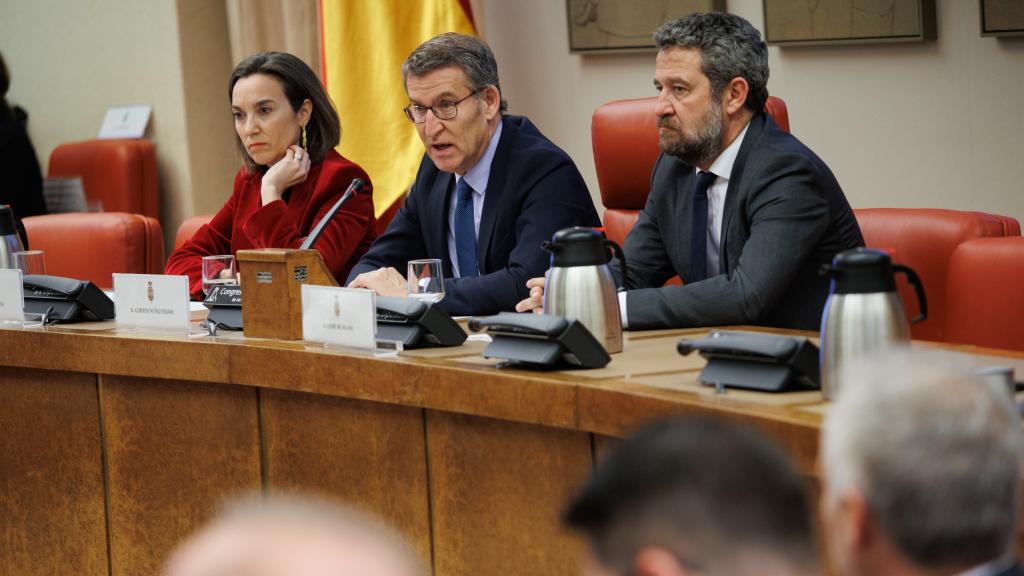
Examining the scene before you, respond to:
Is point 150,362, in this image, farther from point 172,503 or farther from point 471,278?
point 471,278

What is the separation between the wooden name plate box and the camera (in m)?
2.69

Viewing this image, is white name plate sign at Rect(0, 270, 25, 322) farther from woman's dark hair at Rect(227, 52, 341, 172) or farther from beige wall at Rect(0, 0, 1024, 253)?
beige wall at Rect(0, 0, 1024, 253)

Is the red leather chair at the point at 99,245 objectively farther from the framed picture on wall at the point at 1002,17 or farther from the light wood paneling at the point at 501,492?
the framed picture on wall at the point at 1002,17

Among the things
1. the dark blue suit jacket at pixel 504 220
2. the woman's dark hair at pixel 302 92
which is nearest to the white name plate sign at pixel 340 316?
the dark blue suit jacket at pixel 504 220

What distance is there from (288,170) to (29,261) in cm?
73

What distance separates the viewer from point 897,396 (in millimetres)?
1044

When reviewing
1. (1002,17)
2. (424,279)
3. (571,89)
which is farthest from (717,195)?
(571,89)

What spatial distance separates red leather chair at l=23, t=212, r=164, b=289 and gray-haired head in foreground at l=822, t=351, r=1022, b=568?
3.58 metres

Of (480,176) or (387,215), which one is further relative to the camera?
(387,215)

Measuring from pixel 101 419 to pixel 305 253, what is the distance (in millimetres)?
618

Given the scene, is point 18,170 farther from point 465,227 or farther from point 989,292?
point 989,292

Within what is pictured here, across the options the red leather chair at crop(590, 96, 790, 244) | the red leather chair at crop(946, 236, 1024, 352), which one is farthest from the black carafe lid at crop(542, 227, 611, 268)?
the red leather chair at crop(590, 96, 790, 244)

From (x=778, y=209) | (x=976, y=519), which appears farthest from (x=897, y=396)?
(x=778, y=209)

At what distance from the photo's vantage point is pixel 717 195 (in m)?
3.05
